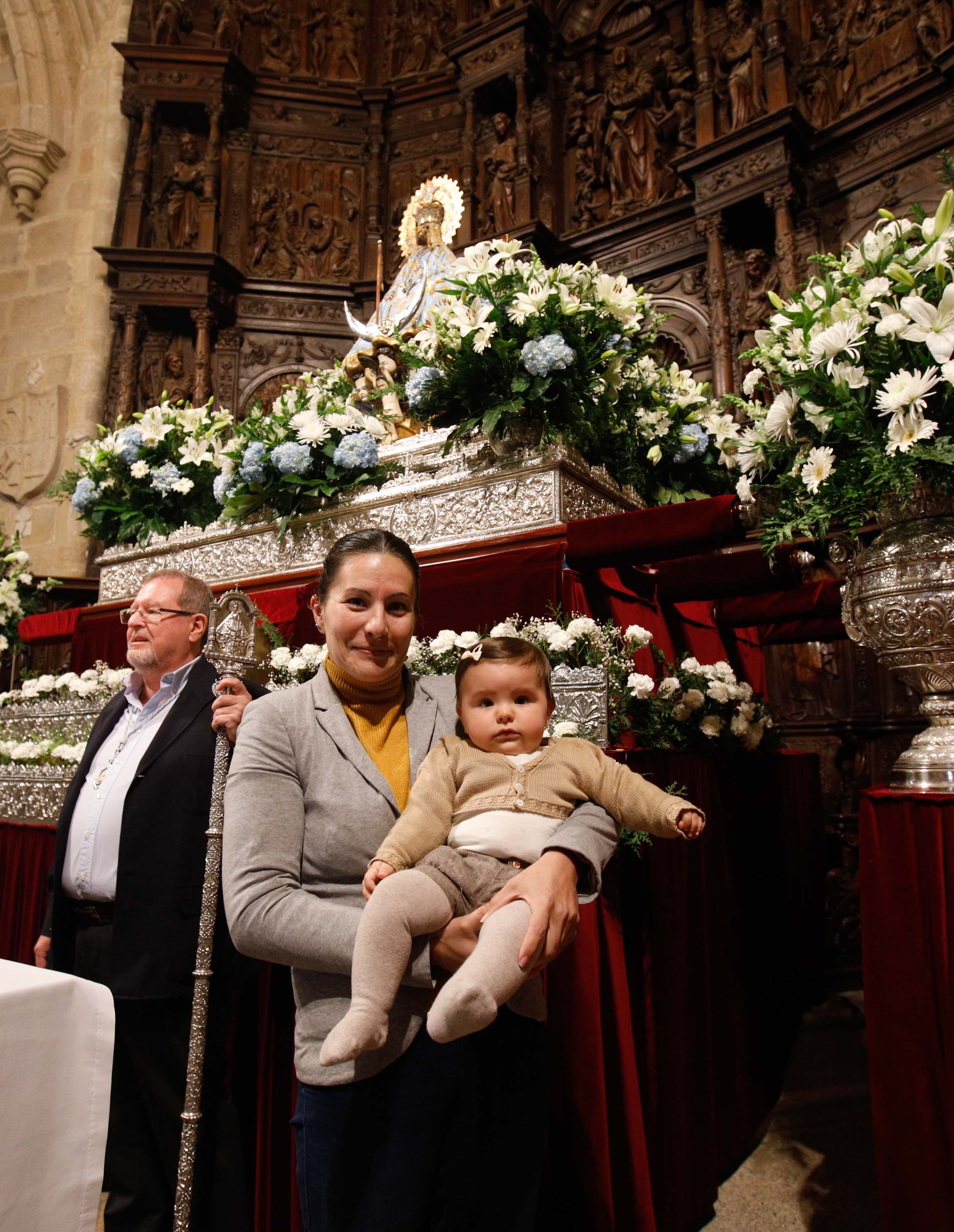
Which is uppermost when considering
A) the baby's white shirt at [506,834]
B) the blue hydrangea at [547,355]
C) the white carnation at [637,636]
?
the blue hydrangea at [547,355]

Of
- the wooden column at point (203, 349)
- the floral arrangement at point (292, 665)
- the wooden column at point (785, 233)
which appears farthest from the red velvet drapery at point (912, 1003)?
the wooden column at point (203, 349)

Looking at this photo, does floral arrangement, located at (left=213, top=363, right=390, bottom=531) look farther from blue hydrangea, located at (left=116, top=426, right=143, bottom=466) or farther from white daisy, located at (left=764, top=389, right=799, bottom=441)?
white daisy, located at (left=764, top=389, right=799, bottom=441)

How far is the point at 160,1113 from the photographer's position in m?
2.06

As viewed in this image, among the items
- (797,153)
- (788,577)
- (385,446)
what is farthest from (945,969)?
(797,153)

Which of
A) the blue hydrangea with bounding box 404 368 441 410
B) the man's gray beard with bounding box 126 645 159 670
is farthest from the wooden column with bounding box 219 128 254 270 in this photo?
the man's gray beard with bounding box 126 645 159 670

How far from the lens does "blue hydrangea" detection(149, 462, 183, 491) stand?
493 centimetres

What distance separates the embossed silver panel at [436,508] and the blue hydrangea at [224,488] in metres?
0.17

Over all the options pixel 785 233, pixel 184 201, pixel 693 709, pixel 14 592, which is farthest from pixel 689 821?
pixel 184 201

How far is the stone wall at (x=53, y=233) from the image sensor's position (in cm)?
875

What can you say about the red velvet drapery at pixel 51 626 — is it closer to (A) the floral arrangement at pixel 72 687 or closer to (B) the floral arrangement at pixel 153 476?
(B) the floral arrangement at pixel 153 476

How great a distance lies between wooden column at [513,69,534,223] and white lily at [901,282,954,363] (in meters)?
7.05

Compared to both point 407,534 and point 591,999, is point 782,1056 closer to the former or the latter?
point 591,999

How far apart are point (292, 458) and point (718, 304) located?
14.4ft

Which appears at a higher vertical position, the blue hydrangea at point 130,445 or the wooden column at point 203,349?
the wooden column at point 203,349
